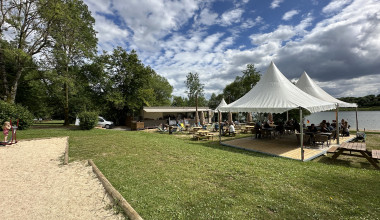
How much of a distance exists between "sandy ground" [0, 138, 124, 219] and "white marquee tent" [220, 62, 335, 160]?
707 centimetres

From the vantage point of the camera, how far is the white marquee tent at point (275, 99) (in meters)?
7.12

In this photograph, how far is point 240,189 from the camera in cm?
345

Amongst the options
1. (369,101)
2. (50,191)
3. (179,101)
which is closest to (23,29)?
(50,191)

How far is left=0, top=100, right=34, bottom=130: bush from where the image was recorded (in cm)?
1165

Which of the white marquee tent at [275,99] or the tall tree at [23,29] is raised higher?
the tall tree at [23,29]

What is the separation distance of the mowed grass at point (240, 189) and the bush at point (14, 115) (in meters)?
12.2

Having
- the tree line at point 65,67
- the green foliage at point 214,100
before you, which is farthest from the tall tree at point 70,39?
the green foliage at point 214,100

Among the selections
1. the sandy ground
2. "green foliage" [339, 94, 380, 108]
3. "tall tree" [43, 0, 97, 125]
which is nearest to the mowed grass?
the sandy ground

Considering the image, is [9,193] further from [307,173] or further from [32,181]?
[307,173]

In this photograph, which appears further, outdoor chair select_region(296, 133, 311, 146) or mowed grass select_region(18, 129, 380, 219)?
outdoor chair select_region(296, 133, 311, 146)

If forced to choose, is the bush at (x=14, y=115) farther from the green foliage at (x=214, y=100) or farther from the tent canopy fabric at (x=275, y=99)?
the green foliage at (x=214, y=100)

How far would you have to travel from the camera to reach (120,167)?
4.85 meters

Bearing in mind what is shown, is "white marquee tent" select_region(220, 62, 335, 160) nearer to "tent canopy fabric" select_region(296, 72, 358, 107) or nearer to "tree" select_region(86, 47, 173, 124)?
"tent canopy fabric" select_region(296, 72, 358, 107)

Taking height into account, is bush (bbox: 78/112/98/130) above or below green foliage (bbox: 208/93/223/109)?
below
